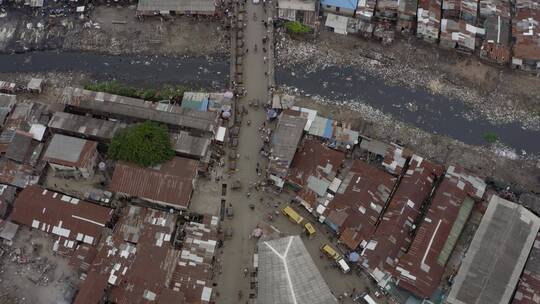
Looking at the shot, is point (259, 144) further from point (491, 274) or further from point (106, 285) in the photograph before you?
point (491, 274)

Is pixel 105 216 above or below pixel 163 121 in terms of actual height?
below

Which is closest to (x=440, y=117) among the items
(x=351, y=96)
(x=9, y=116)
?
(x=351, y=96)

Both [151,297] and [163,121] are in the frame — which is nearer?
[151,297]

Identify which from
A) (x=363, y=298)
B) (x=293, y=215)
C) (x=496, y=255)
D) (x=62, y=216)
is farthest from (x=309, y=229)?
(x=62, y=216)

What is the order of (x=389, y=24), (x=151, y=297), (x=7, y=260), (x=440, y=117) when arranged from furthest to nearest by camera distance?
(x=389, y=24) → (x=440, y=117) → (x=7, y=260) → (x=151, y=297)

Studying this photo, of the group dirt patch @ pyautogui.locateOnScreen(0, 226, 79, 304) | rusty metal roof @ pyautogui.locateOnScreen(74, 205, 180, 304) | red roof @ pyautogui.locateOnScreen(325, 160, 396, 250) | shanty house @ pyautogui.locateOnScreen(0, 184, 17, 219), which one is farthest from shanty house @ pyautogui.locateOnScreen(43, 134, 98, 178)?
red roof @ pyautogui.locateOnScreen(325, 160, 396, 250)

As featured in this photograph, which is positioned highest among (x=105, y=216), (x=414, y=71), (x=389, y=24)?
(x=389, y=24)

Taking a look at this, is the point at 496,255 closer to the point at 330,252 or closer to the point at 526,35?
the point at 330,252
